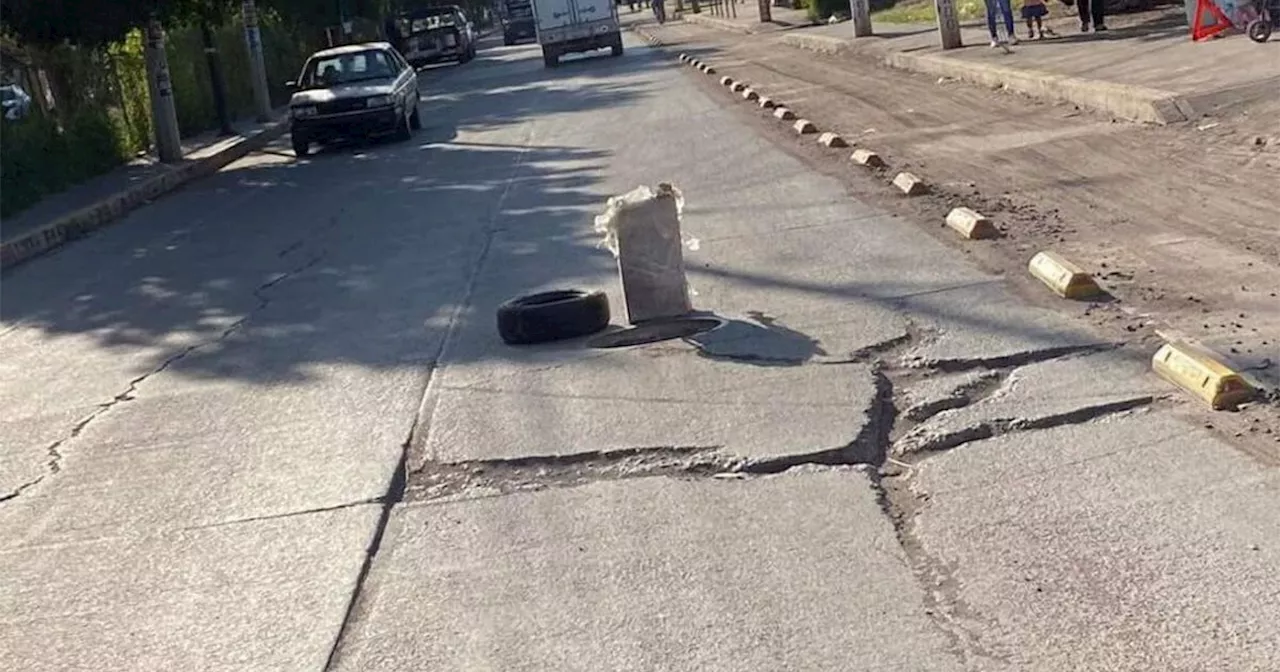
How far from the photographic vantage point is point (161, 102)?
26.8 m

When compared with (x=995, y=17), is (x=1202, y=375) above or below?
below

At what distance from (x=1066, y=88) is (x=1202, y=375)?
45.6 ft

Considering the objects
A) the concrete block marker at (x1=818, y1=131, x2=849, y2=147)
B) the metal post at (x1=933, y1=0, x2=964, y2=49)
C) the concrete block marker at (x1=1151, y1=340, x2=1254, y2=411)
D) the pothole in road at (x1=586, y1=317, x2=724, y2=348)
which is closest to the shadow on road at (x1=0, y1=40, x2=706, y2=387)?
the pothole in road at (x1=586, y1=317, x2=724, y2=348)

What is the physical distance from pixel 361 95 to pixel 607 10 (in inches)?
942

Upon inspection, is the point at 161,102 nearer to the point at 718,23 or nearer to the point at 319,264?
the point at 319,264

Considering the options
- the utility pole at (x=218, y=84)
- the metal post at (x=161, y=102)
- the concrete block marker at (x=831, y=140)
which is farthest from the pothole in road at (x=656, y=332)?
the utility pole at (x=218, y=84)

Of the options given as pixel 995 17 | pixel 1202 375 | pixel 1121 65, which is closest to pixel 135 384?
pixel 1202 375

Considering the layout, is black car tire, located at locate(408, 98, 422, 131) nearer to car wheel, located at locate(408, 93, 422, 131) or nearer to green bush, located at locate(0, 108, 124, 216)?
car wheel, located at locate(408, 93, 422, 131)

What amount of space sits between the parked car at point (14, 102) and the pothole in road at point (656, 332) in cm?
1663

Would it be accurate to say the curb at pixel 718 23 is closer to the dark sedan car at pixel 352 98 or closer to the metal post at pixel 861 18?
the metal post at pixel 861 18

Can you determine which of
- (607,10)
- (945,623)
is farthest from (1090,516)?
(607,10)

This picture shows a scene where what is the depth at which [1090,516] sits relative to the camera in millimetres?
5852

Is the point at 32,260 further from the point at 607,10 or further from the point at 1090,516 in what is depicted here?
the point at 607,10

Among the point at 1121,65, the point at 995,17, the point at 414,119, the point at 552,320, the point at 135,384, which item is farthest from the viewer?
the point at 414,119
